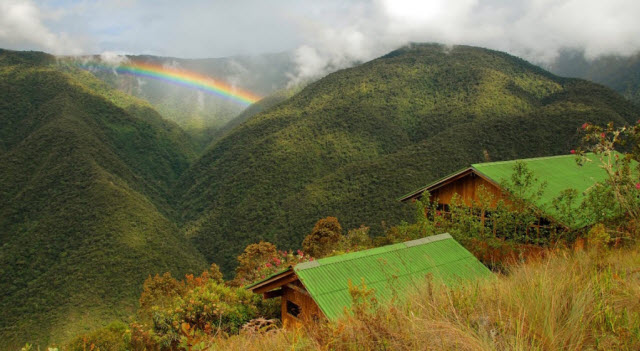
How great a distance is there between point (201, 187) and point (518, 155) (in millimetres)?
55311

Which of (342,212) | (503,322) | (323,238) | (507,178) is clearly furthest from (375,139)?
(503,322)

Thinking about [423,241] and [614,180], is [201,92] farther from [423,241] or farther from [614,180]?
[614,180]

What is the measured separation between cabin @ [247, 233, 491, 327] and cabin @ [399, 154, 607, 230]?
164 inches

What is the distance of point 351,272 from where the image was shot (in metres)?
7.14

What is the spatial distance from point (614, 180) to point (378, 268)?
182 inches

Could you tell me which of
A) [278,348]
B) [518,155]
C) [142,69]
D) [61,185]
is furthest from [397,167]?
[142,69]

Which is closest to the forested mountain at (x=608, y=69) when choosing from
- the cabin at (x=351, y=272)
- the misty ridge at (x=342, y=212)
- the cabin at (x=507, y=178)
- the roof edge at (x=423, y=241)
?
the misty ridge at (x=342, y=212)

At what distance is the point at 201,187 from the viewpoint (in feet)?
256

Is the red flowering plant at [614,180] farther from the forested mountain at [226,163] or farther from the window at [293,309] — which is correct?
the forested mountain at [226,163]

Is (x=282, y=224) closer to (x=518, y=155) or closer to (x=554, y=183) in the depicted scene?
(x=518, y=155)

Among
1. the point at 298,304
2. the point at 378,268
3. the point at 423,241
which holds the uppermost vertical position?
the point at 423,241

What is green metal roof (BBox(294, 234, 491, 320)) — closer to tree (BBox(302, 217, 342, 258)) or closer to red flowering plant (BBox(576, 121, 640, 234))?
red flowering plant (BBox(576, 121, 640, 234))

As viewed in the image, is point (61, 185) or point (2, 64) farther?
point (2, 64)

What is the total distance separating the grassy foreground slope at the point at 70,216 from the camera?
34250 mm
